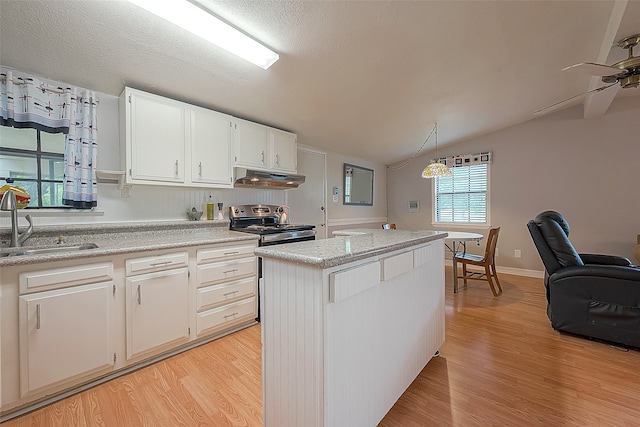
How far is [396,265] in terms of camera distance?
1435mm

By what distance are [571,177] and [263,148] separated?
15.5 feet

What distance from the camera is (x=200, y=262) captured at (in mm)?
2311

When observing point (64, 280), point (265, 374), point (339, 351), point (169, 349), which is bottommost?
point (169, 349)

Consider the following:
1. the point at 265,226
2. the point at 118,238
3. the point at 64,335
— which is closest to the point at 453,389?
the point at 265,226

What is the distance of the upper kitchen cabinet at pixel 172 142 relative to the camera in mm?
2221

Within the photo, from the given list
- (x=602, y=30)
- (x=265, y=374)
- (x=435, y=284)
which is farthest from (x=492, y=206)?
(x=265, y=374)

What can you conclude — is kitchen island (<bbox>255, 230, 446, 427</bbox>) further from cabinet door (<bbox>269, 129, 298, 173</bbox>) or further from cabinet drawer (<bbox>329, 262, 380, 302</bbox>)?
cabinet door (<bbox>269, 129, 298, 173</bbox>)

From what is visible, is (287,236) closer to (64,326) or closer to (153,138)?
(153,138)

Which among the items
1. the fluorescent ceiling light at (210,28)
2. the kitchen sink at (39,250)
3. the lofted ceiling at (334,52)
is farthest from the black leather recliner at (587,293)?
the kitchen sink at (39,250)

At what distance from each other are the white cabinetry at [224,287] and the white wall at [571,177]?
4.31 metres

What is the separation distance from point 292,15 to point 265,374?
2139 millimetres

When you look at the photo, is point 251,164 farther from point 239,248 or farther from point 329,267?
point 329,267

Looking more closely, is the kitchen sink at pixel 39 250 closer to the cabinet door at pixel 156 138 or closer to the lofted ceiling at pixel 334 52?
the cabinet door at pixel 156 138

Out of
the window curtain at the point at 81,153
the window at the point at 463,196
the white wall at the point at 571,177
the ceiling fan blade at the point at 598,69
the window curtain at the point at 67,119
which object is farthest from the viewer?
the window at the point at 463,196
